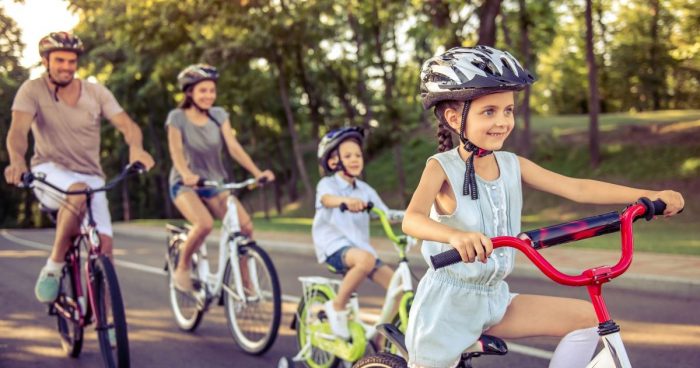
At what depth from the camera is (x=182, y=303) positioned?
7922mm

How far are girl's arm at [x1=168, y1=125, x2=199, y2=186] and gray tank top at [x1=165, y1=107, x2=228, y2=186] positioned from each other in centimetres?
6

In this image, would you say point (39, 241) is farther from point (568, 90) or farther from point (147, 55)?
point (568, 90)

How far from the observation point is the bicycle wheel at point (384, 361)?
11.1ft

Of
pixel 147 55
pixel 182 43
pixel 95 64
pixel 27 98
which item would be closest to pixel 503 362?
pixel 27 98

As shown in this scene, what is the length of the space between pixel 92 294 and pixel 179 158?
166cm

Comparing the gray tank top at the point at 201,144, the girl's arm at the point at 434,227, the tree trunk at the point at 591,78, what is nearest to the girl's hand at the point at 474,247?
the girl's arm at the point at 434,227

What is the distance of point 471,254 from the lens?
8.54 ft

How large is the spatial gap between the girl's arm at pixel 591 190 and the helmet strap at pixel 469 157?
0.88 feet

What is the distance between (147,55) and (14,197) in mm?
37186

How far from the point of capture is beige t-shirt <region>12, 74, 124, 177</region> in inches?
239

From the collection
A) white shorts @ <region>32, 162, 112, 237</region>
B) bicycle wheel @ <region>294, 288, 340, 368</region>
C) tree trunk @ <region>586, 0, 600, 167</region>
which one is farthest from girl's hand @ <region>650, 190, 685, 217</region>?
tree trunk @ <region>586, 0, 600, 167</region>

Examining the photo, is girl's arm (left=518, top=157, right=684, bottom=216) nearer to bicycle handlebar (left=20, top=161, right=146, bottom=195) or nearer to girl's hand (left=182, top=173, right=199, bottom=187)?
bicycle handlebar (left=20, top=161, right=146, bottom=195)

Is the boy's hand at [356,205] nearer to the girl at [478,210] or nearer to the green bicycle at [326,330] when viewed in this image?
the green bicycle at [326,330]

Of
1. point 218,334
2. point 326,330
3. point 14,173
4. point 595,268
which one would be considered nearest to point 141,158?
point 14,173
